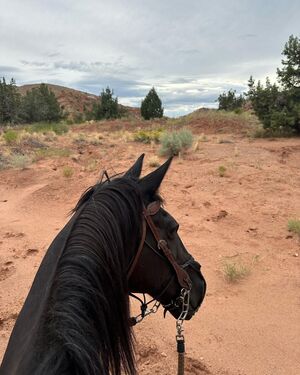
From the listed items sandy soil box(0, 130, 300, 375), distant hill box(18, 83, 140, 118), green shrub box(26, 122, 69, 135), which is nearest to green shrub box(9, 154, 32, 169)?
sandy soil box(0, 130, 300, 375)

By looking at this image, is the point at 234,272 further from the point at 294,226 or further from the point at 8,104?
the point at 8,104

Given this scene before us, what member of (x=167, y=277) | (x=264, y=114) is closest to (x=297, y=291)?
(x=167, y=277)

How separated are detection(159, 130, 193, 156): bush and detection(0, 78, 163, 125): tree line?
94.0 feet

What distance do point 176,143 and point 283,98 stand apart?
23.5ft

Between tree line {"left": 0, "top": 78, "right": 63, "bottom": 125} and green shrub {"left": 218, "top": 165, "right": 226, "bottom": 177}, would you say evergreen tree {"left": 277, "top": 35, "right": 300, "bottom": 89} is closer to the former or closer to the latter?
green shrub {"left": 218, "top": 165, "right": 226, "bottom": 177}

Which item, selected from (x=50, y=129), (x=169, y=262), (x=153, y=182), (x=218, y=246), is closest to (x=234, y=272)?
(x=218, y=246)

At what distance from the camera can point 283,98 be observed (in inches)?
692

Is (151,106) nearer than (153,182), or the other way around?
(153,182)

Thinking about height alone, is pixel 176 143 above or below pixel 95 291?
below

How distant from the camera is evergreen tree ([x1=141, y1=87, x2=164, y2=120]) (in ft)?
138

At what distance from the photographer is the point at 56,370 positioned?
1.18 meters

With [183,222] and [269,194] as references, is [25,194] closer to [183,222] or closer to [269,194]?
[183,222]

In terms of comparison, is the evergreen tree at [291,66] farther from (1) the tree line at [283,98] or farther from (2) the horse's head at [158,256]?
(2) the horse's head at [158,256]

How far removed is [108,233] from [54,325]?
45cm
